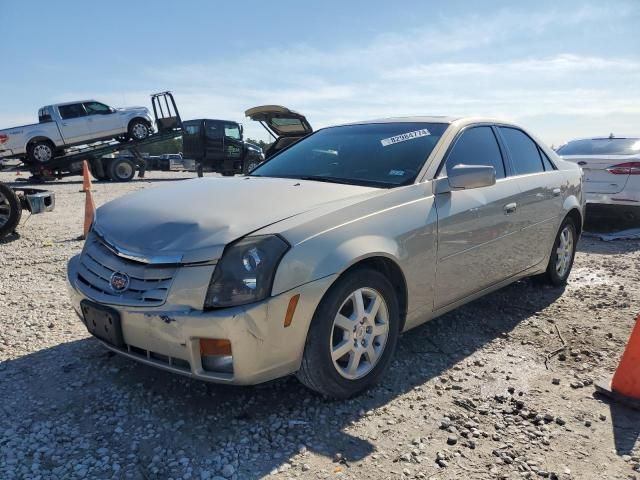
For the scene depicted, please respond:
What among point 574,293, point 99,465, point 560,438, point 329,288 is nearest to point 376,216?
point 329,288

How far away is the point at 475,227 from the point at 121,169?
53.5 feet

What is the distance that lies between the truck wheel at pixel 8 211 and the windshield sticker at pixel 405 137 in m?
5.30

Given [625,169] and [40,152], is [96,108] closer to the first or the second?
[40,152]

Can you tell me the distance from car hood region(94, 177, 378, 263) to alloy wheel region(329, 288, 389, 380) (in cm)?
54

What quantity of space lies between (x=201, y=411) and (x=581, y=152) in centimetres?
746

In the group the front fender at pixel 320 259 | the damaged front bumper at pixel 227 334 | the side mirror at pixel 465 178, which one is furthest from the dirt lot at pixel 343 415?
the side mirror at pixel 465 178

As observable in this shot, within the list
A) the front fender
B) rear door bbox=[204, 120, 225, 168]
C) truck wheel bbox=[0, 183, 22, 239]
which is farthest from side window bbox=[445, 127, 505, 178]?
rear door bbox=[204, 120, 225, 168]

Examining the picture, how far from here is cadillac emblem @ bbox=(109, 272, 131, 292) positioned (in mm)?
2447

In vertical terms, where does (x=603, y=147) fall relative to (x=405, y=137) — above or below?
below

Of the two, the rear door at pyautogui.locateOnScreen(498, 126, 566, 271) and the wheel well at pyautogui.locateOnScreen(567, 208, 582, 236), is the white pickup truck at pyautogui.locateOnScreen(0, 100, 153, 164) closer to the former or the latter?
the rear door at pyautogui.locateOnScreen(498, 126, 566, 271)

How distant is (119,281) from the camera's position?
2475mm

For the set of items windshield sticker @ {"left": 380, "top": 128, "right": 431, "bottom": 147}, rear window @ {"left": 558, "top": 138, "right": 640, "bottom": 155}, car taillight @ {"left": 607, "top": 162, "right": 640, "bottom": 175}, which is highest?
windshield sticker @ {"left": 380, "top": 128, "right": 431, "bottom": 147}

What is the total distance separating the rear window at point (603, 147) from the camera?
7461 millimetres

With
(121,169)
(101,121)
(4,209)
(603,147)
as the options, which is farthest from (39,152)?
(603,147)
